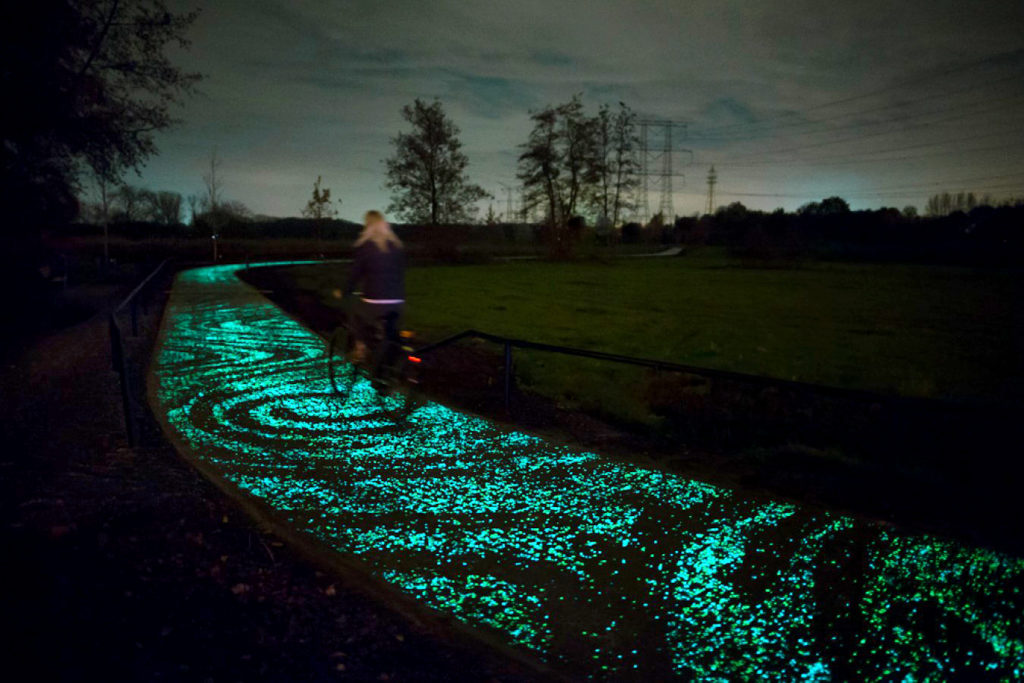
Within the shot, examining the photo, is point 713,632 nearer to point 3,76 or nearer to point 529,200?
point 3,76

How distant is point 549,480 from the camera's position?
5.31 metres

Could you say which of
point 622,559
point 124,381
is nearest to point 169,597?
point 622,559

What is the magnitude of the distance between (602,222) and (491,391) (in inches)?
2190

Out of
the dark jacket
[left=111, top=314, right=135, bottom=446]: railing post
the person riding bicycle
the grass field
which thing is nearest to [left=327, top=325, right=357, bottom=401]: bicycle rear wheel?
the person riding bicycle

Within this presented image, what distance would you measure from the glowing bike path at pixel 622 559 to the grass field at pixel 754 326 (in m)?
2.89

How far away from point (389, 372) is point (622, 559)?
4624mm

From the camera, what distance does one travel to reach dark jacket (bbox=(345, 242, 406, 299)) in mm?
7809

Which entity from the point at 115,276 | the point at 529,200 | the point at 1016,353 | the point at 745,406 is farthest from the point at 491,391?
the point at 529,200

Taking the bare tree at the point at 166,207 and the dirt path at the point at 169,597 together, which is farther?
the bare tree at the point at 166,207

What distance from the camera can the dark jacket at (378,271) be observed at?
781 centimetres

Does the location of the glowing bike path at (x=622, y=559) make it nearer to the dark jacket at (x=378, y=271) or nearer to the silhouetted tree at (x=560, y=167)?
the dark jacket at (x=378, y=271)

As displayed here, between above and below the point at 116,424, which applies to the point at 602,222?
above

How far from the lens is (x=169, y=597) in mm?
3547

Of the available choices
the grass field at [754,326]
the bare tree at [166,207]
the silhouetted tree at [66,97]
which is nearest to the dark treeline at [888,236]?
the grass field at [754,326]
